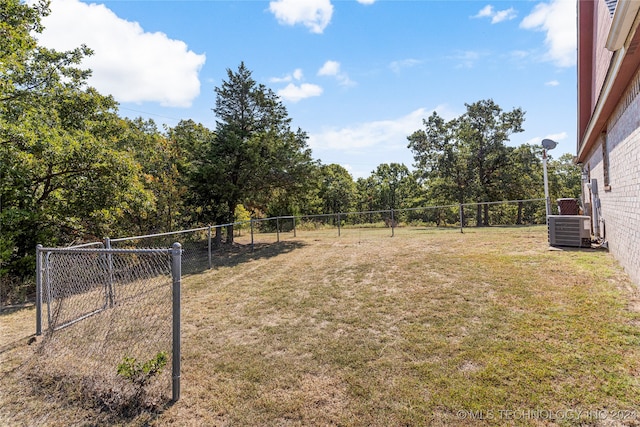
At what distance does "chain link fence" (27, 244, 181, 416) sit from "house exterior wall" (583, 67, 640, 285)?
6238 millimetres

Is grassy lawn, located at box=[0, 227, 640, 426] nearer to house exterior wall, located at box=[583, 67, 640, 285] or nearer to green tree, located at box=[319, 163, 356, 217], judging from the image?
house exterior wall, located at box=[583, 67, 640, 285]

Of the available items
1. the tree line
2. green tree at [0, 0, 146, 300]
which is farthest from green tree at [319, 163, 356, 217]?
green tree at [0, 0, 146, 300]

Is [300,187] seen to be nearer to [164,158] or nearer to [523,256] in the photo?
[164,158]

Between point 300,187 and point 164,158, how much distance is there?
6.16 metres

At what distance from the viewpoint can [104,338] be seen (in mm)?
4105

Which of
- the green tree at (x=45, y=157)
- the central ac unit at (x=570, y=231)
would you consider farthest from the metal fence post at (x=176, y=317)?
the central ac unit at (x=570, y=231)

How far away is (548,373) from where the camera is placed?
108 inches

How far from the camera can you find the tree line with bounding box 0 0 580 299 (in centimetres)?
711

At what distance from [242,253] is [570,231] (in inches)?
408

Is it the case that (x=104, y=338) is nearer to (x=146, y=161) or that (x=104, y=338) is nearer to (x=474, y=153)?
(x=146, y=161)

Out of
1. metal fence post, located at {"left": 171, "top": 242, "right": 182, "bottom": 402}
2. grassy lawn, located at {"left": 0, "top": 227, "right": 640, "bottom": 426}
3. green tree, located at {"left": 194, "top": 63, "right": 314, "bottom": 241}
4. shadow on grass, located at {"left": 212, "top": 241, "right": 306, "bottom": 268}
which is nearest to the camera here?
grassy lawn, located at {"left": 0, "top": 227, "right": 640, "bottom": 426}

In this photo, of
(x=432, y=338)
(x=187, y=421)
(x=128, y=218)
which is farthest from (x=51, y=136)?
(x=432, y=338)

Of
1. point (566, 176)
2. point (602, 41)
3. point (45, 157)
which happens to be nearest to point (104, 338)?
point (45, 157)

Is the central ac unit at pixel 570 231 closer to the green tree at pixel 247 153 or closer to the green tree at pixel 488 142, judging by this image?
the green tree at pixel 247 153
